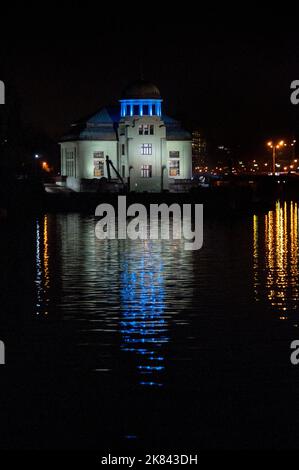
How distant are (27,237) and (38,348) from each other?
2769cm

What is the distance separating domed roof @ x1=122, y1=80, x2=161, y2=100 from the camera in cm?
10175

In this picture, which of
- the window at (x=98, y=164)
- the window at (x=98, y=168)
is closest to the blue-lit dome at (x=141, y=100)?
the window at (x=98, y=164)

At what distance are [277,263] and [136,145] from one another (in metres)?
68.3

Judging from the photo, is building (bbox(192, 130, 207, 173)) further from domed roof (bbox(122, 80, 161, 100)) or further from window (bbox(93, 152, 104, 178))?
domed roof (bbox(122, 80, 161, 100))

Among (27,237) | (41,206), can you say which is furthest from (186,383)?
(41,206)

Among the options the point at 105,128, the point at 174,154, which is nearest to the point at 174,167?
the point at 174,154

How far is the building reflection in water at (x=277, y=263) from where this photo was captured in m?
26.1

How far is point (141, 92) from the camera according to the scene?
10188 centimetres

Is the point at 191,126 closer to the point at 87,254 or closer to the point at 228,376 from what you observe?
the point at 87,254

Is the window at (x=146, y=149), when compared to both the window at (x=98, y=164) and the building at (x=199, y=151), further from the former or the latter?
the building at (x=199, y=151)

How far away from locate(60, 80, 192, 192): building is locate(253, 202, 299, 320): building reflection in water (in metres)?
41.9

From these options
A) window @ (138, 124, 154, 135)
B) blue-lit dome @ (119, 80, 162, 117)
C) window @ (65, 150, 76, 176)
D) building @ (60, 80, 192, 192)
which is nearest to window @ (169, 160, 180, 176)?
building @ (60, 80, 192, 192)
